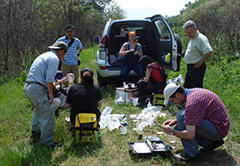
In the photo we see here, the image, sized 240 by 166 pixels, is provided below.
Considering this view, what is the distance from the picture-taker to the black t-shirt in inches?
143

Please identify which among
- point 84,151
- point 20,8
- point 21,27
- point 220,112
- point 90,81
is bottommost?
point 84,151

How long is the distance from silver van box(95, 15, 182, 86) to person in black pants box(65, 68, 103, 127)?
2.51 m

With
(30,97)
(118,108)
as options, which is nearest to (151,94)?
(118,108)

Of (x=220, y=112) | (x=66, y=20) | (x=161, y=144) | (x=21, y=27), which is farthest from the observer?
(x=66, y=20)

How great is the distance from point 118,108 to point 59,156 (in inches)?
85.7

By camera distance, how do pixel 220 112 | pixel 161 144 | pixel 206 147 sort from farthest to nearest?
1. pixel 161 144
2. pixel 206 147
3. pixel 220 112

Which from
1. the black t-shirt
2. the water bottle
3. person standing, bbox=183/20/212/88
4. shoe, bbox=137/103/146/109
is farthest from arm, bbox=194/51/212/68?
the black t-shirt

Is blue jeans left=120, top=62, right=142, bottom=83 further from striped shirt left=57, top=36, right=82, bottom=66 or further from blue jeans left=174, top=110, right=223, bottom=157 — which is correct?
blue jeans left=174, top=110, right=223, bottom=157

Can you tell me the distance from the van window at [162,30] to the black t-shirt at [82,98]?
3.18 meters

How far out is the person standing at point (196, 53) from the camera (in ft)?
14.5

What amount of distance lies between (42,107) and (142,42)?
4.35m

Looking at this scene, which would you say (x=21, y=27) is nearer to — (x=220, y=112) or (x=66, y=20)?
(x=220, y=112)

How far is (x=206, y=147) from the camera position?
3.20 meters

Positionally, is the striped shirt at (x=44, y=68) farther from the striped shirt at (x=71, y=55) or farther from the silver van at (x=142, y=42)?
the silver van at (x=142, y=42)
